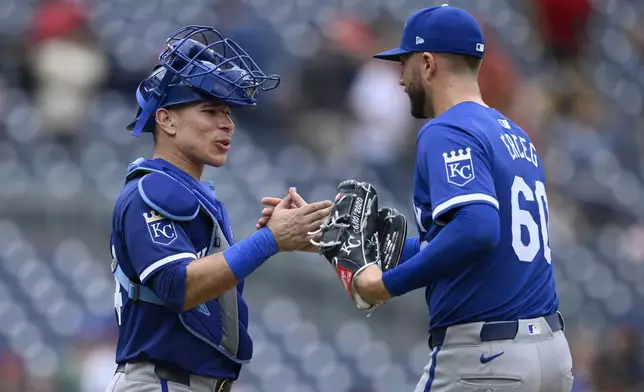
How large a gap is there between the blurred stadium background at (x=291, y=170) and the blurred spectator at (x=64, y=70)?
0.04ft

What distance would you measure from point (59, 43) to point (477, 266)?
518 centimetres

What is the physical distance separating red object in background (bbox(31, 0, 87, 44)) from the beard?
4.74 metres

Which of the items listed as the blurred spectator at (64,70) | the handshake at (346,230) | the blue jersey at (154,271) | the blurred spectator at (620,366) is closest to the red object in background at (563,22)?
the blurred spectator at (620,366)

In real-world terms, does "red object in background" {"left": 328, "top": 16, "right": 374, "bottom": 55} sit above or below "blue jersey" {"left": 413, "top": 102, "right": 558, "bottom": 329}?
below

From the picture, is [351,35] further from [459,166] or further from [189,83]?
[459,166]

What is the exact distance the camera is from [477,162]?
11.6ft

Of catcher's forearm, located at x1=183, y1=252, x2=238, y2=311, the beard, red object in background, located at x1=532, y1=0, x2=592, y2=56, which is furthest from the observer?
red object in background, located at x1=532, y1=0, x2=592, y2=56

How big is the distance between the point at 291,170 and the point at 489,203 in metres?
4.69

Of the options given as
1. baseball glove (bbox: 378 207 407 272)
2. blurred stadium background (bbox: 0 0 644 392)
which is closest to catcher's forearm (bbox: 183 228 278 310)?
baseball glove (bbox: 378 207 407 272)

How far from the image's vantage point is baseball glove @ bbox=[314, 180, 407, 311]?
375 centimetres

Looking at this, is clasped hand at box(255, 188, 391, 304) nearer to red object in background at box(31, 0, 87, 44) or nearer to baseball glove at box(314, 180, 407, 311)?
baseball glove at box(314, 180, 407, 311)

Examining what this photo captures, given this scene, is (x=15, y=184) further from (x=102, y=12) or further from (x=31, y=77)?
(x=102, y=12)

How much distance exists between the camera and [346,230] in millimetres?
3801

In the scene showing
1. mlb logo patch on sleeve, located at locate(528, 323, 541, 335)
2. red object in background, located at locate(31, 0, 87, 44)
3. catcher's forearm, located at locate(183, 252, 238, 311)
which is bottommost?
red object in background, located at locate(31, 0, 87, 44)
